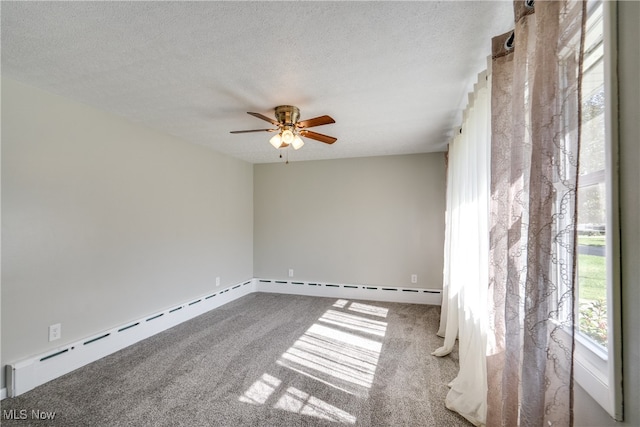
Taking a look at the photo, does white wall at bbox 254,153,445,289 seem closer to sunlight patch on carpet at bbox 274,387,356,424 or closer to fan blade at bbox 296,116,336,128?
fan blade at bbox 296,116,336,128

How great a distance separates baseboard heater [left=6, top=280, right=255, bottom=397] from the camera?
203 cm

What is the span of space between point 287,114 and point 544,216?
2011 mm

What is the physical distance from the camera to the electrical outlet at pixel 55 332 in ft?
7.37

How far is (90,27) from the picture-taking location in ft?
4.78

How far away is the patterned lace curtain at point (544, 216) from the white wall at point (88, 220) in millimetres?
3166

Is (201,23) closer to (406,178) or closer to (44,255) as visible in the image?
(44,255)

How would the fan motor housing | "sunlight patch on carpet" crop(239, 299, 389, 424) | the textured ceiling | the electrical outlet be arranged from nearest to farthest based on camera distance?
the textured ceiling, "sunlight patch on carpet" crop(239, 299, 389, 424), the electrical outlet, the fan motor housing

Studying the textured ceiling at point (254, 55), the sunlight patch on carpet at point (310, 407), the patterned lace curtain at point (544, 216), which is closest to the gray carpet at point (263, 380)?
the sunlight patch on carpet at point (310, 407)

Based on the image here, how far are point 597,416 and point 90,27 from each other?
276 centimetres

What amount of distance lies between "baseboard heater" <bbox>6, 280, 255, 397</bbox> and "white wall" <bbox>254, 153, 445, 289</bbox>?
5.43 feet

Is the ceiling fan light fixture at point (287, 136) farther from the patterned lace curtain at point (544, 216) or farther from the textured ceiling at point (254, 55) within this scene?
the patterned lace curtain at point (544, 216)

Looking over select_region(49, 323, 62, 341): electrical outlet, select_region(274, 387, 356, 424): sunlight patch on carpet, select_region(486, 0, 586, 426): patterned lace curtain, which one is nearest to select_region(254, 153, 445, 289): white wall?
select_region(274, 387, 356, 424): sunlight patch on carpet

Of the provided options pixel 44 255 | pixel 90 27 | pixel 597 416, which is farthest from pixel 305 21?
pixel 44 255

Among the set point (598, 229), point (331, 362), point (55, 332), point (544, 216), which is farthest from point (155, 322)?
point (598, 229)
